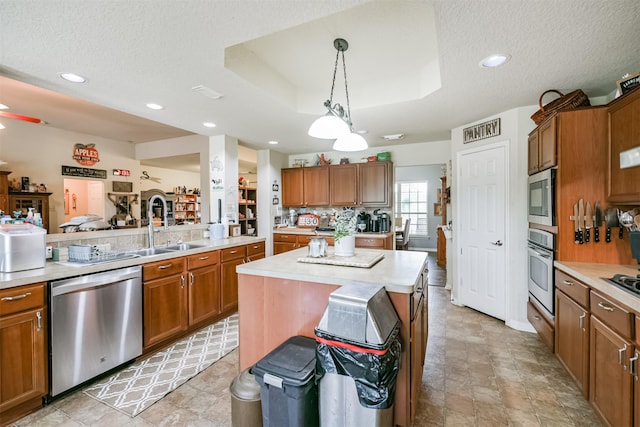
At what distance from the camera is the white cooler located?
1907mm

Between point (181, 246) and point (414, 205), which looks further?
point (414, 205)

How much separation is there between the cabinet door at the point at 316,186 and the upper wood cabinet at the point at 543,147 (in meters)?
3.13

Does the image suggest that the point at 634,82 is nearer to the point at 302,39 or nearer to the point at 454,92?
the point at 454,92

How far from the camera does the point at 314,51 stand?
245cm

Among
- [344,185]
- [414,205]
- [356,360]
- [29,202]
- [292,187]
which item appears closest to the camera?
[356,360]

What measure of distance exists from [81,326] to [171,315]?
776mm

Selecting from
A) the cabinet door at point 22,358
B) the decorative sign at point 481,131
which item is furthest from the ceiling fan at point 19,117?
the decorative sign at point 481,131

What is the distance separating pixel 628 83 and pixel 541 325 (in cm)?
204

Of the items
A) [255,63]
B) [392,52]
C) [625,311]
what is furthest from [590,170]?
[255,63]

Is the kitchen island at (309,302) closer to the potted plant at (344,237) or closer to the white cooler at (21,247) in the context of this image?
the potted plant at (344,237)

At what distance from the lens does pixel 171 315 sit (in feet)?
9.05

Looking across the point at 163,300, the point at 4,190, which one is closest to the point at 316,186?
the point at 163,300

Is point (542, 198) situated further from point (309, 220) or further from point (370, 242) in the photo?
point (309, 220)

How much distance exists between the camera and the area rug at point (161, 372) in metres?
1.99
